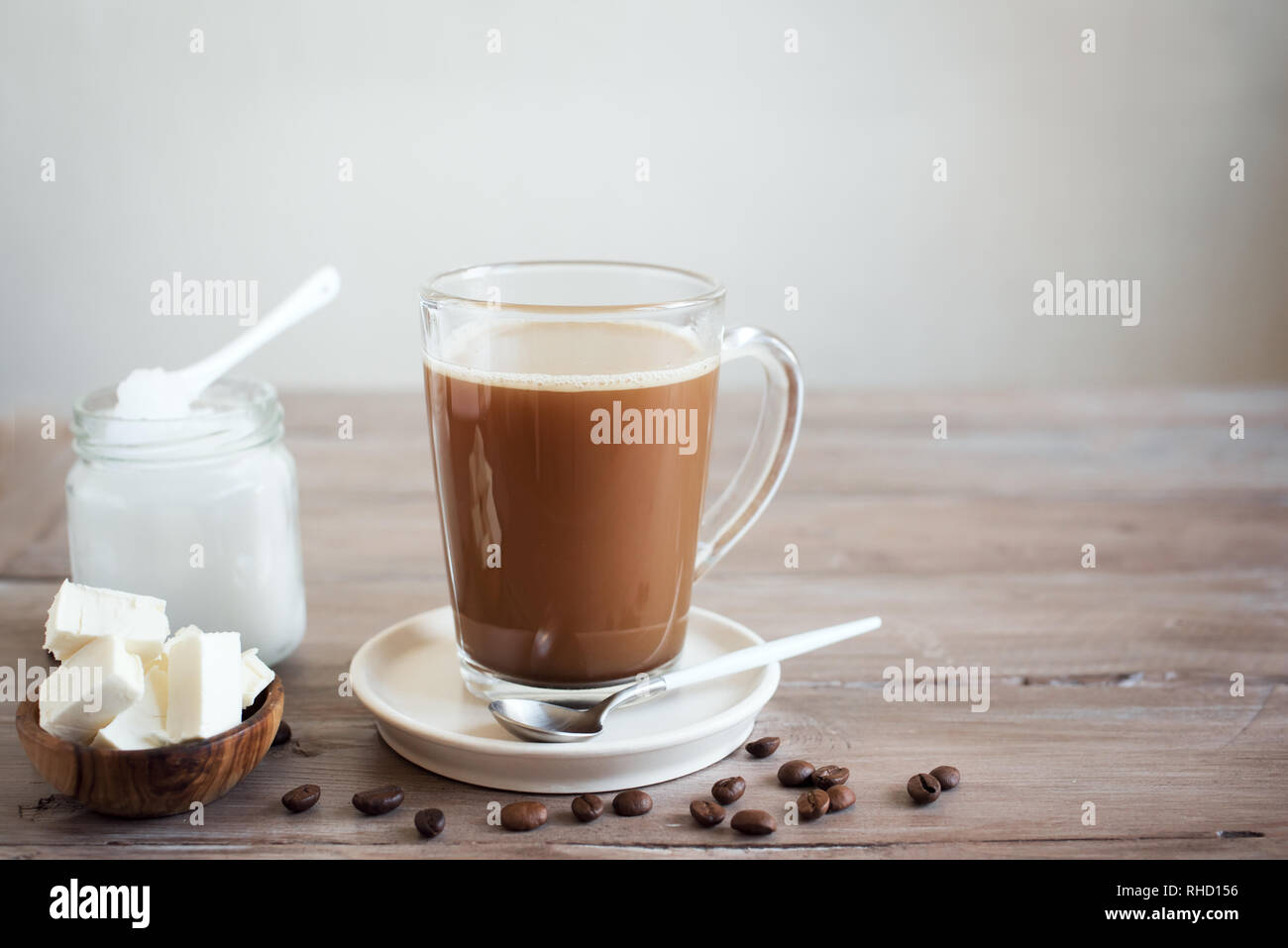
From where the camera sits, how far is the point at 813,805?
0.96 metres

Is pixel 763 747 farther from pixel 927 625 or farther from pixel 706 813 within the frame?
pixel 927 625

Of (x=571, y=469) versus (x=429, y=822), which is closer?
(x=429, y=822)

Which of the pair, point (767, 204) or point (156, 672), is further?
point (767, 204)

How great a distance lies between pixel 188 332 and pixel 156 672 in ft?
9.54

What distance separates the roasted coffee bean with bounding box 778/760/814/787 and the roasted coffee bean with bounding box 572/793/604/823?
158 millimetres

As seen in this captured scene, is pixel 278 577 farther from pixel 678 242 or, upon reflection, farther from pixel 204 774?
pixel 678 242

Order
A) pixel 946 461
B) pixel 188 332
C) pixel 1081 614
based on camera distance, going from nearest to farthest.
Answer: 1. pixel 1081 614
2. pixel 946 461
3. pixel 188 332

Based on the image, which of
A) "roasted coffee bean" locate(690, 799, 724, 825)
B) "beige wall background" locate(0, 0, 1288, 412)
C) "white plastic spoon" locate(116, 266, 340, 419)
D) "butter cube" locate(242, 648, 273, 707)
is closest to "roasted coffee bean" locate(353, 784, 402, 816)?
"butter cube" locate(242, 648, 273, 707)

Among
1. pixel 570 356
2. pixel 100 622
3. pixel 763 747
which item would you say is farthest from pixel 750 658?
pixel 100 622

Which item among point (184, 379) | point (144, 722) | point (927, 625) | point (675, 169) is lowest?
point (927, 625)

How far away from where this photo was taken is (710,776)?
3.41 feet

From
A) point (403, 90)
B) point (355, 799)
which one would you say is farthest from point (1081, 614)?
point (403, 90)

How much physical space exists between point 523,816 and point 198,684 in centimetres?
27

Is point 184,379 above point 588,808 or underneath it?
above
